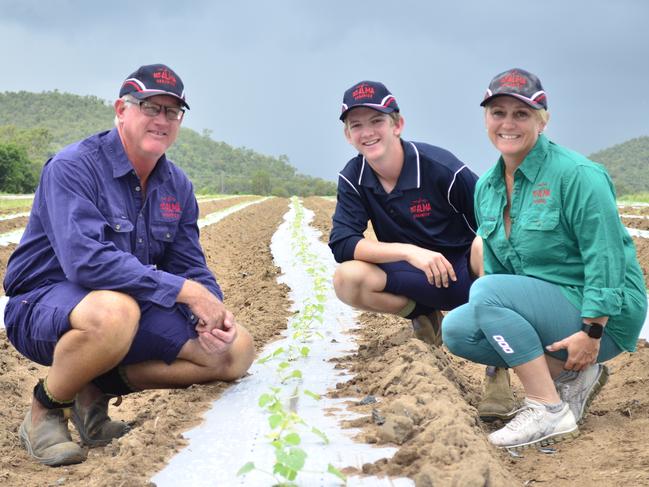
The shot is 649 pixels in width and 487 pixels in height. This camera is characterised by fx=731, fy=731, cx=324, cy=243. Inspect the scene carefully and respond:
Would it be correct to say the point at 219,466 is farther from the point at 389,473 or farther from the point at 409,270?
the point at 409,270

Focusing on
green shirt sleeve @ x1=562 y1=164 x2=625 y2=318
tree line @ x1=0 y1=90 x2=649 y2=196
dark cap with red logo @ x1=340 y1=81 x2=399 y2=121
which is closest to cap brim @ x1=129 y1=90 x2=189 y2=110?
dark cap with red logo @ x1=340 y1=81 x2=399 y2=121

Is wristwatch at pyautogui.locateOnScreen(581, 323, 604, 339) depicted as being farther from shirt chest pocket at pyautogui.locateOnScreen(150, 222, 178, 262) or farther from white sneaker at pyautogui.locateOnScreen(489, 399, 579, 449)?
shirt chest pocket at pyautogui.locateOnScreen(150, 222, 178, 262)

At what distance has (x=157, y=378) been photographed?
3189 millimetres

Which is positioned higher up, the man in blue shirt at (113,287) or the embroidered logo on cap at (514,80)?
the embroidered logo on cap at (514,80)

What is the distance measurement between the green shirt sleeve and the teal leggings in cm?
14

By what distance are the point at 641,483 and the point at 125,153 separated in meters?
2.27

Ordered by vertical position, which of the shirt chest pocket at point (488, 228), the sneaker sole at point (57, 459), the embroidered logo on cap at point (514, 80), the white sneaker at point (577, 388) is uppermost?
the embroidered logo on cap at point (514, 80)

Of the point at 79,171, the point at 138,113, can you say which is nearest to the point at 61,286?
the point at 79,171

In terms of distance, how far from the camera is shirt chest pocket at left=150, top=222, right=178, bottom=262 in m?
3.18

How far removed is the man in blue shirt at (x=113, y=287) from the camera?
2.78 meters

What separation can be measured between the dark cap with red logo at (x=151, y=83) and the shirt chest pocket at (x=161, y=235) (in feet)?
1.84

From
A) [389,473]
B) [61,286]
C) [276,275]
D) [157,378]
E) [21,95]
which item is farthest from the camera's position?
[21,95]

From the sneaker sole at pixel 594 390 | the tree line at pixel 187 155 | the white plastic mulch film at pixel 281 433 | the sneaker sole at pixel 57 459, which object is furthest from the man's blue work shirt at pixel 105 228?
the tree line at pixel 187 155

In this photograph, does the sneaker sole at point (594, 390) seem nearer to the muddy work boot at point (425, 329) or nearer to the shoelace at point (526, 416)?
the shoelace at point (526, 416)
